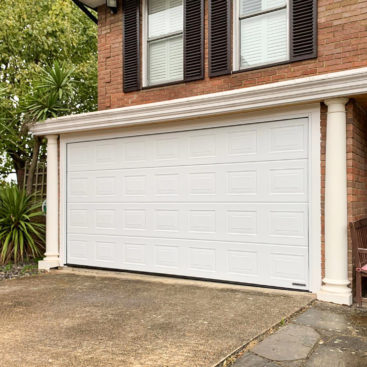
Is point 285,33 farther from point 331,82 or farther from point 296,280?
point 296,280

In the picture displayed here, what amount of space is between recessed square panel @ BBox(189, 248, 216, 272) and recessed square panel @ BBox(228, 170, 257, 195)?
96 centimetres

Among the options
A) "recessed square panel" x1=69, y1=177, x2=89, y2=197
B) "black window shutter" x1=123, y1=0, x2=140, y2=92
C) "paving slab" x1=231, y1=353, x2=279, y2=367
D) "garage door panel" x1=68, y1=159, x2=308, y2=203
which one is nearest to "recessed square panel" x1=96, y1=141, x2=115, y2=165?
"garage door panel" x1=68, y1=159, x2=308, y2=203

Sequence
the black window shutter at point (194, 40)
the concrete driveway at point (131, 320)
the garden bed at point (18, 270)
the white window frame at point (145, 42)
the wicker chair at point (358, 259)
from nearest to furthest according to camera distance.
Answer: the concrete driveway at point (131, 320) < the wicker chair at point (358, 259) < the black window shutter at point (194, 40) < the garden bed at point (18, 270) < the white window frame at point (145, 42)

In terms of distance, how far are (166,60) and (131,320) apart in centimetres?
457

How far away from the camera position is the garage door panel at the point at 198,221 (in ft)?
17.6

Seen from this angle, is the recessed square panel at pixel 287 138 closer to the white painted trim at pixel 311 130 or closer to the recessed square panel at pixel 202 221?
the white painted trim at pixel 311 130

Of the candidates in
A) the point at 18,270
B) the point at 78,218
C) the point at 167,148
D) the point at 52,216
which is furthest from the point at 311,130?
the point at 18,270

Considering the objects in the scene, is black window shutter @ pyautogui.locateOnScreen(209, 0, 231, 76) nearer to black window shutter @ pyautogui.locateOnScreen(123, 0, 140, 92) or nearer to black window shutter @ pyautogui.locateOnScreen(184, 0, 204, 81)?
black window shutter @ pyautogui.locateOnScreen(184, 0, 204, 81)

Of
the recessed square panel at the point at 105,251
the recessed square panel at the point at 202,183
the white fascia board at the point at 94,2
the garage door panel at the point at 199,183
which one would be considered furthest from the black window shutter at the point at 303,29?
the recessed square panel at the point at 105,251

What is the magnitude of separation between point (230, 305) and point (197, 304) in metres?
0.38

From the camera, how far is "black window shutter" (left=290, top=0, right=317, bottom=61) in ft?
18.5

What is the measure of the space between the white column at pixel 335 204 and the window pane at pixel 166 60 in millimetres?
2795

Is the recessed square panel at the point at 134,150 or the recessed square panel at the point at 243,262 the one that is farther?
the recessed square panel at the point at 134,150

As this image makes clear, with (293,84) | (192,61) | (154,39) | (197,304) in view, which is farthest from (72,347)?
(154,39)
